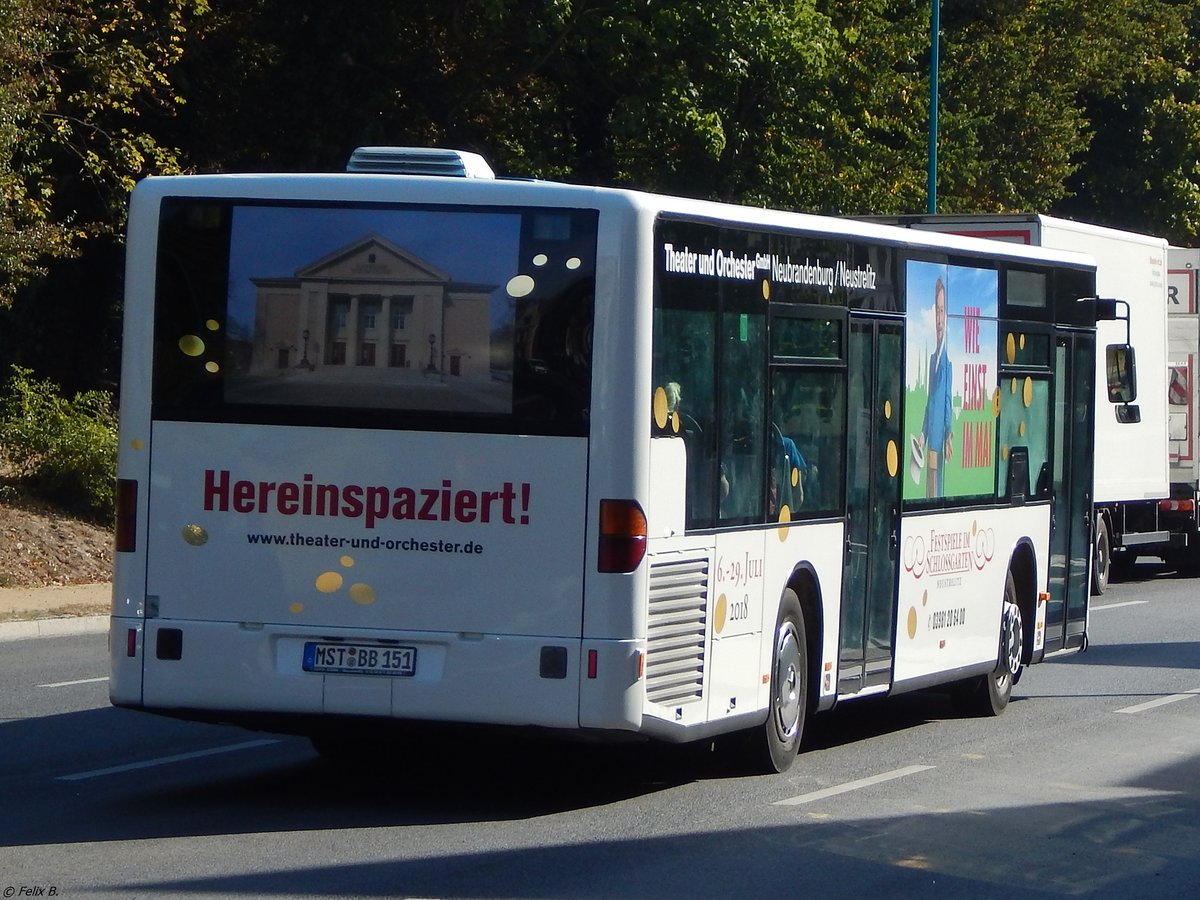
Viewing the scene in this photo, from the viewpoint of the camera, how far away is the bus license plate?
854 cm

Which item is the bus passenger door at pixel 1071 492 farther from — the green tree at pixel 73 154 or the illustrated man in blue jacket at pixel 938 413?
the green tree at pixel 73 154

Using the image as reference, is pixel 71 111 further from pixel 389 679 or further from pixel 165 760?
pixel 389 679

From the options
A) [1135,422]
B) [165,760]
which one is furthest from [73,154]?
[165,760]

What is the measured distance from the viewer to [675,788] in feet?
31.6

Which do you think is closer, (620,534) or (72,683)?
(620,534)

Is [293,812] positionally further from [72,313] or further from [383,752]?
[72,313]

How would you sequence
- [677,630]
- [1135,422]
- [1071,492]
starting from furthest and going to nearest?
[1135,422], [1071,492], [677,630]

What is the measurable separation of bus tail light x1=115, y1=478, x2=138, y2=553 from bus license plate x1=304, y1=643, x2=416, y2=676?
3.01 ft

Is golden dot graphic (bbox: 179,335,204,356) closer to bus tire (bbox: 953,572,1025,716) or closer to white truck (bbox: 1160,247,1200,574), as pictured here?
bus tire (bbox: 953,572,1025,716)

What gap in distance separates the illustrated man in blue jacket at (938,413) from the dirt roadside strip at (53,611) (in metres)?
7.73

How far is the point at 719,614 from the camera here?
9.12 meters

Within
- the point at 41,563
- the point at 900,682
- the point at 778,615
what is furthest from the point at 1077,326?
the point at 41,563

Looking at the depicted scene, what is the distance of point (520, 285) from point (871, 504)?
3.13 metres

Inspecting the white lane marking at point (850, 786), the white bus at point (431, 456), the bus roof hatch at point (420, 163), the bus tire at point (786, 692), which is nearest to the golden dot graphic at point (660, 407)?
the white bus at point (431, 456)
